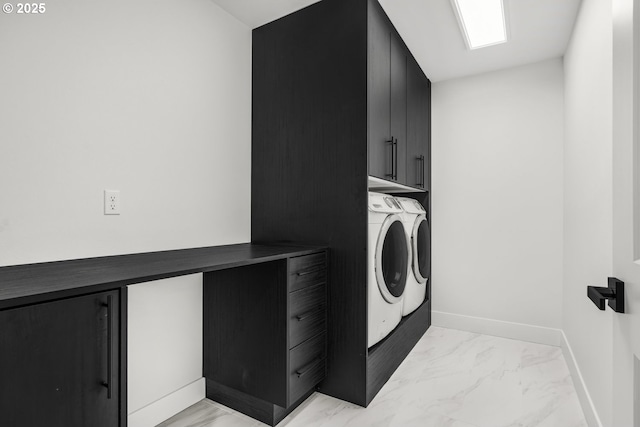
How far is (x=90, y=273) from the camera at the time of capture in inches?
43.8

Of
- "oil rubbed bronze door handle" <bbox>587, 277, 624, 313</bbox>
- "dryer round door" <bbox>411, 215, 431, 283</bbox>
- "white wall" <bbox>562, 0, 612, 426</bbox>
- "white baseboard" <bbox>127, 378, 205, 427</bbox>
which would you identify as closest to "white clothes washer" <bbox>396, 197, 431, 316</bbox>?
"dryer round door" <bbox>411, 215, 431, 283</bbox>

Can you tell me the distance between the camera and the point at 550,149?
271 centimetres

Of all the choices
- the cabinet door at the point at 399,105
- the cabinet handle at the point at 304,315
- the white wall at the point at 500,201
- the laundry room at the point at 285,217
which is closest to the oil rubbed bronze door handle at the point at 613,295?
the laundry room at the point at 285,217

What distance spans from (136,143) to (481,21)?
7.25 feet

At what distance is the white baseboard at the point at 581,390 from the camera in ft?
5.15

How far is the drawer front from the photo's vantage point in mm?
1637

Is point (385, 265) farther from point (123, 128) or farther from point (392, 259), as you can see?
point (123, 128)

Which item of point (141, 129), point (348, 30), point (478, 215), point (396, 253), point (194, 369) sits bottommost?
point (194, 369)

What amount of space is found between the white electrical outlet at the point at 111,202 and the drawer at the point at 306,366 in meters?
1.05

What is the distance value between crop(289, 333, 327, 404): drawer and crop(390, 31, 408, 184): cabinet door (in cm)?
113

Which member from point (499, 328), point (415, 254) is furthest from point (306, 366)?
point (499, 328)

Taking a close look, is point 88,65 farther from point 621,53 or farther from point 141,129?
point 621,53

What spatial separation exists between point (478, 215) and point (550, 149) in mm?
747

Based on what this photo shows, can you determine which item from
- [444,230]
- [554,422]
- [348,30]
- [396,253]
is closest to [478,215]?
[444,230]
